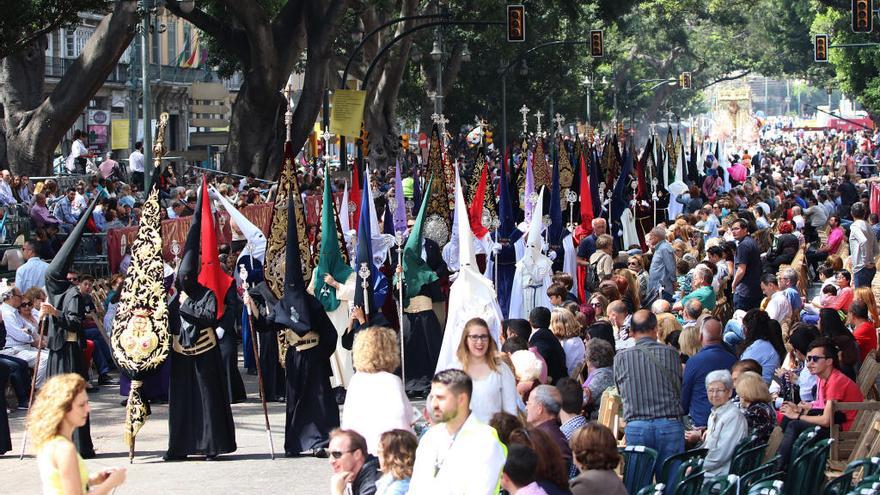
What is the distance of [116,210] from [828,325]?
13.7 metres

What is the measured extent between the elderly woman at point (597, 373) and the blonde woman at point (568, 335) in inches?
39.7

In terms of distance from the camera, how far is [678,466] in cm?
930

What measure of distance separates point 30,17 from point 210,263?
44.2 ft

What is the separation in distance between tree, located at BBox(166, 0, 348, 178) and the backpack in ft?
40.5

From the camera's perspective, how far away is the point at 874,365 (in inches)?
493

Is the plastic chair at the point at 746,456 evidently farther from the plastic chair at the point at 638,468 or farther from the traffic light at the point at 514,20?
the traffic light at the point at 514,20

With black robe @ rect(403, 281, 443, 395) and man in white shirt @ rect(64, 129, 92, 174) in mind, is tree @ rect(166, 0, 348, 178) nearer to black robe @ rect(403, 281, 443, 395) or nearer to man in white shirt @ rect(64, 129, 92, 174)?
man in white shirt @ rect(64, 129, 92, 174)

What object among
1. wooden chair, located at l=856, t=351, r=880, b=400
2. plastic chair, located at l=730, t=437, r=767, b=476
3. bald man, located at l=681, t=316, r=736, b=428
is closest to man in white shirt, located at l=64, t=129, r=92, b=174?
wooden chair, located at l=856, t=351, r=880, b=400

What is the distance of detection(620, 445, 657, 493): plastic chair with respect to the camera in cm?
913

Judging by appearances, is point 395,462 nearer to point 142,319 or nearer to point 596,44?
point 142,319

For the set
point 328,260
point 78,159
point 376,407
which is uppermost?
point 78,159

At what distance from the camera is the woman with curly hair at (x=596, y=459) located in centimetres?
750

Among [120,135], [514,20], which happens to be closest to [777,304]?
[120,135]

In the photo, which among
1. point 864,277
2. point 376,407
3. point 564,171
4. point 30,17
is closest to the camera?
point 376,407
